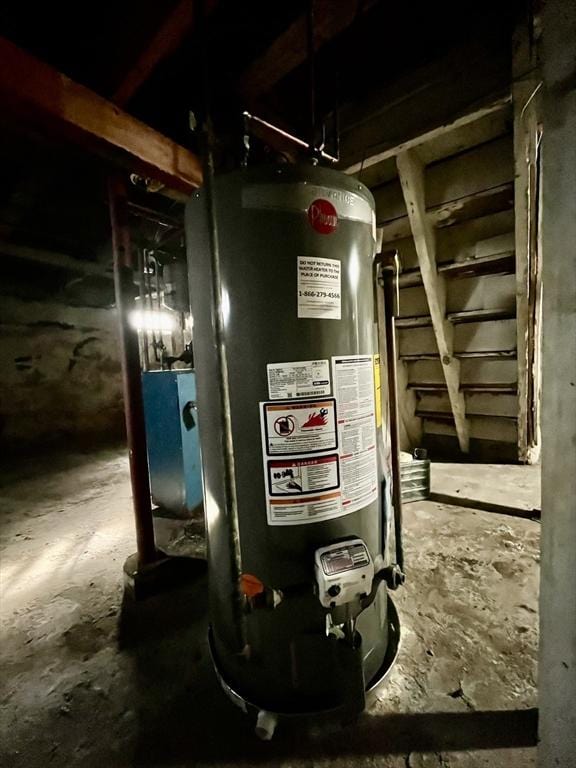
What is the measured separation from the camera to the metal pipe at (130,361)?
1.57 metres

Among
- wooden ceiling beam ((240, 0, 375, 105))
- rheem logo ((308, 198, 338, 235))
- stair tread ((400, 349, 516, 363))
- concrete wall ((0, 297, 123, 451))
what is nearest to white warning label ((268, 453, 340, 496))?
rheem logo ((308, 198, 338, 235))

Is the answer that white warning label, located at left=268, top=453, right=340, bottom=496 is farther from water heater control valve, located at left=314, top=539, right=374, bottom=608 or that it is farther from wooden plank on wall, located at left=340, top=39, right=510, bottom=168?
wooden plank on wall, located at left=340, top=39, right=510, bottom=168

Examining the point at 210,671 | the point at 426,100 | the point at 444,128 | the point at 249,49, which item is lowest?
the point at 210,671

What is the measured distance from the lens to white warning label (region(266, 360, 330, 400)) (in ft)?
2.88

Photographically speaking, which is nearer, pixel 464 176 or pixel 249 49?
pixel 249 49

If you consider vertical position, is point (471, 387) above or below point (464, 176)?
below

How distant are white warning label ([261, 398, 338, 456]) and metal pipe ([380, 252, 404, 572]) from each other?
0.40 m

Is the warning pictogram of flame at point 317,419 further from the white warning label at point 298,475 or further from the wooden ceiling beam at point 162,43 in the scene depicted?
the wooden ceiling beam at point 162,43

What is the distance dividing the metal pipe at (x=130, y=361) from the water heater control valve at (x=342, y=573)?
3.72 feet

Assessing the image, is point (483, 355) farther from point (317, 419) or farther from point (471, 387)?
point (317, 419)

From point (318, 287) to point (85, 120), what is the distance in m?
1.03

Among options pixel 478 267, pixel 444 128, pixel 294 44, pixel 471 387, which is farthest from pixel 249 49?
pixel 471 387

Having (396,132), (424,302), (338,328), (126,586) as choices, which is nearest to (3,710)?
(126,586)

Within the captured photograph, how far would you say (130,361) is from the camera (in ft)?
5.29
